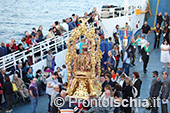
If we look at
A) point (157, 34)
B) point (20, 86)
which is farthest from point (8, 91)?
point (157, 34)

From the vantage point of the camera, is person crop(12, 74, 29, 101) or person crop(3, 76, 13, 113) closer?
person crop(3, 76, 13, 113)

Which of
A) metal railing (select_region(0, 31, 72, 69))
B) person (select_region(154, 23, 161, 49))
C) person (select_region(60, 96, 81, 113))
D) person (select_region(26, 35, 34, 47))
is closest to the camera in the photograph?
person (select_region(60, 96, 81, 113))

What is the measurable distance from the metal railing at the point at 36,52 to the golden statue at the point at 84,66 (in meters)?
3.19

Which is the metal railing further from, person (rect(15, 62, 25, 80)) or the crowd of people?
person (rect(15, 62, 25, 80))

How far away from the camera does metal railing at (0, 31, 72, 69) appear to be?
1253 centimetres

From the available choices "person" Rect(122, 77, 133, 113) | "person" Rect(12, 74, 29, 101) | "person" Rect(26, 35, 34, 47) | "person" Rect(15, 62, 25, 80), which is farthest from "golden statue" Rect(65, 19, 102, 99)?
"person" Rect(26, 35, 34, 47)

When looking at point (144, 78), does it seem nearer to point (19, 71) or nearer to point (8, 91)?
point (19, 71)

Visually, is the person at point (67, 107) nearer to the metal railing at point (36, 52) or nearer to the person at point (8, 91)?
the person at point (8, 91)

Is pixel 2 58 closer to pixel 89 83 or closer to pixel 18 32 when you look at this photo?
pixel 89 83

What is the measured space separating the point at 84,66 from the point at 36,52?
4741 mm

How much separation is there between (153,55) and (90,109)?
391 inches

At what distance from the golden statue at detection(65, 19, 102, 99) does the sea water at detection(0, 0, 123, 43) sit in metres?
30.7

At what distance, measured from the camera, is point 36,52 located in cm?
1435

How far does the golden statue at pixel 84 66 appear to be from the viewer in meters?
10.0
